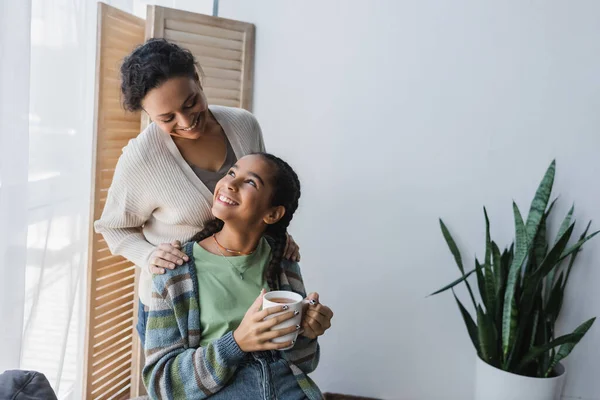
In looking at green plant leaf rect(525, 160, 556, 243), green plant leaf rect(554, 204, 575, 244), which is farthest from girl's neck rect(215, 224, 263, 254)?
green plant leaf rect(554, 204, 575, 244)

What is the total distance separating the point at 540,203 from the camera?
2383mm

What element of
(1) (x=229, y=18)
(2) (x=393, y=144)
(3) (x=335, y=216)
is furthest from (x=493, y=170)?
(1) (x=229, y=18)

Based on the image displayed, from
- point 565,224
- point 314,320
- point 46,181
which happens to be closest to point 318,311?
point 314,320

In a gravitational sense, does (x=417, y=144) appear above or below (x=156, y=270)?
above

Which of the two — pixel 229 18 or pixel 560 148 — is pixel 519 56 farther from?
pixel 229 18

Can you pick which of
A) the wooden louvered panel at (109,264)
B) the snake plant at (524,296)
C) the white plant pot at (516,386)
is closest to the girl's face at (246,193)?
the wooden louvered panel at (109,264)

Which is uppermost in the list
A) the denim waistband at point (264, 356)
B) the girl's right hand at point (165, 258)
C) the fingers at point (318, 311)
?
the girl's right hand at point (165, 258)

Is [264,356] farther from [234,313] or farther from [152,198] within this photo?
[152,198]

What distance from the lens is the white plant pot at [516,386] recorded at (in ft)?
7.60

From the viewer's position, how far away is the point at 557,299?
2443 millimetres

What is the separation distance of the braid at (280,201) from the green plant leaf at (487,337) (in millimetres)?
1094

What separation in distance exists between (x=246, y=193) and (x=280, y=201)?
0.39ft

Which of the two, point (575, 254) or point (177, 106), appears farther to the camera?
point (575, 254)

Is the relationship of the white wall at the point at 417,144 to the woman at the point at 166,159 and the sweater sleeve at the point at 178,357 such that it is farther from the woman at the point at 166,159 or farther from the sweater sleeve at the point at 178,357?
the sweater sleeve at the point at 178,357
